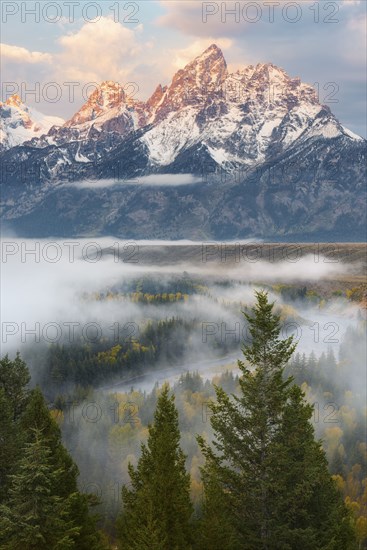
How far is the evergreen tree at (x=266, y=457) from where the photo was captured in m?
39.2

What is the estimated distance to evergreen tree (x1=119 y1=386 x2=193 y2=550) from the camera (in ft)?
114

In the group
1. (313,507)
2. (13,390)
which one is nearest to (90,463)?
(13,390)

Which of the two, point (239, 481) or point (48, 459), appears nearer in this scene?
point (239, 481)

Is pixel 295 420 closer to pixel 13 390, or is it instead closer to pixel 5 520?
pixel 5 520

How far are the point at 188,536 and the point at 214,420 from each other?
760cm

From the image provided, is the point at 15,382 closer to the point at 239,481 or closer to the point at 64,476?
the point at 64,476

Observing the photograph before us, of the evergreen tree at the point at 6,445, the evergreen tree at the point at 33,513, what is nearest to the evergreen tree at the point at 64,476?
the evergreen tree at the point at 6,445

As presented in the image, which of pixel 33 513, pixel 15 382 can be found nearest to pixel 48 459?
pixel 33 513

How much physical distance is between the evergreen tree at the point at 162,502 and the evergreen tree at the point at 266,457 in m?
2.76

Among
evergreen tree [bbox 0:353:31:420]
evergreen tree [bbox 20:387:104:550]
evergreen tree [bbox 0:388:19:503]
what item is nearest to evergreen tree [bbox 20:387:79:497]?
evergreen tree [bbox 20:387:104:550]

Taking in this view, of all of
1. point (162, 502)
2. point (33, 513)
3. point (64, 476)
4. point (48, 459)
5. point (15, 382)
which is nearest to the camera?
point (33, 513)

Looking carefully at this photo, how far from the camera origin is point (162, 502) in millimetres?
36406

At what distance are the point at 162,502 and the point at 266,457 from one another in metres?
7.44

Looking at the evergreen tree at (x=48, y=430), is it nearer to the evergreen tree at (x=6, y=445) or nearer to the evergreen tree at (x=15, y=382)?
the evergreen tree at (x=6, y=445)
